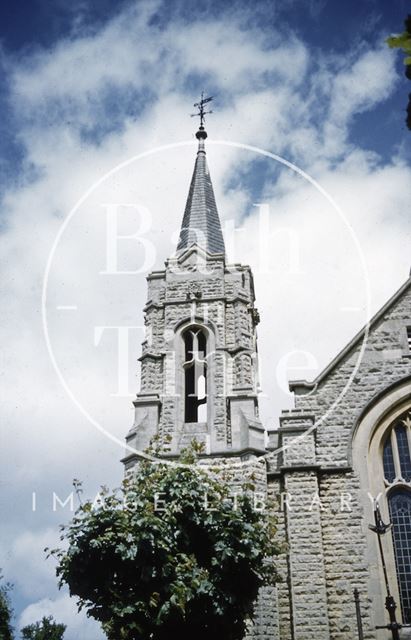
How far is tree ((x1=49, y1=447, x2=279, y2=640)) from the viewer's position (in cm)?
1377

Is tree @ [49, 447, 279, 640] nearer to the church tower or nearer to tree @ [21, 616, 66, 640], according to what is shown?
the church tower

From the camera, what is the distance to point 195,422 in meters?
21.2

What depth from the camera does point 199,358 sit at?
22062mm

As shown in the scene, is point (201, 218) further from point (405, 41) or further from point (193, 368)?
point (405, 41)

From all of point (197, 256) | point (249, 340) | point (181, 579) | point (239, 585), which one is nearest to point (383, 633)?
point (239, 585)

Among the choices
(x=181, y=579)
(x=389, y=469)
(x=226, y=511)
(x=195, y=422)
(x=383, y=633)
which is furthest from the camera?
(x=195, y=422)

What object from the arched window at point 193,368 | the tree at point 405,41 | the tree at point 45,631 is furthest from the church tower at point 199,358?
the tree at point 45,631

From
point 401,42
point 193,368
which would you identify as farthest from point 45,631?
point 401,42

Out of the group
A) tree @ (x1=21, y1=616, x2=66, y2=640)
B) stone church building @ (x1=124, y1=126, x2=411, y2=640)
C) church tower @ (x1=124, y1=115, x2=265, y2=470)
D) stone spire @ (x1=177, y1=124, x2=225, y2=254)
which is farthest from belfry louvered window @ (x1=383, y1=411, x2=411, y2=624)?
tree @ (x1=21, y1=616, x2=66, y2=640)

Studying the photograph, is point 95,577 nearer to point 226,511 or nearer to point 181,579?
point 181,579

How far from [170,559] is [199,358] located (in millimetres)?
8860

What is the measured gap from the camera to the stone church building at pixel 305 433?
16453 millimetres

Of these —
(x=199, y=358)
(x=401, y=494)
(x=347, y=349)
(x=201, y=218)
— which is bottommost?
(x=401, y=494)

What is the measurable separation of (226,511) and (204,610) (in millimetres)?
1983
